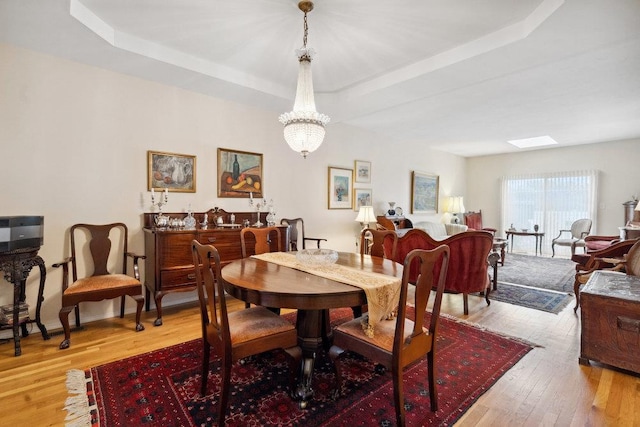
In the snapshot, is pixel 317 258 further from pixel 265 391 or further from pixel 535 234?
pixel 535 234

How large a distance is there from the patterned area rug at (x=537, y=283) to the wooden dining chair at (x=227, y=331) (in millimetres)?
3255

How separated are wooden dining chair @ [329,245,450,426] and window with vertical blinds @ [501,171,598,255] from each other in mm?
7678

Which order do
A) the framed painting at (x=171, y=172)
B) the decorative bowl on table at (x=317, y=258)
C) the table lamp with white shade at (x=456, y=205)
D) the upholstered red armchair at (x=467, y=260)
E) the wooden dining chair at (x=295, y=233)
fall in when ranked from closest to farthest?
the decorative bowl on table at (x=317, y=258)
the upholstered red armchair at (x=467, y=260)
the framed painting at (x=171, y=172)
the wooden dining chair at (x=295, y=233)
the table lamp with white shade at (x=456, y=205)

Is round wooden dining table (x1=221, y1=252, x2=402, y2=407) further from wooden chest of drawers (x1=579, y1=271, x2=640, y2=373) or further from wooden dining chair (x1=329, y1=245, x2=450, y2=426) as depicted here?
wooden chest of drawers (x1=579, y1=271, x2=640, y2=373)

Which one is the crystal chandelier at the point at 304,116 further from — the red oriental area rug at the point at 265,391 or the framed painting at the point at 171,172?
the red oriental area rug at the point at 265,391

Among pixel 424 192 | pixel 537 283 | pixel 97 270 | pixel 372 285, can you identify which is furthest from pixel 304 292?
pixel 424 192

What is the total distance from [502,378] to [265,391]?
64.3 inches

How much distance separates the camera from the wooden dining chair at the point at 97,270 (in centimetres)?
268

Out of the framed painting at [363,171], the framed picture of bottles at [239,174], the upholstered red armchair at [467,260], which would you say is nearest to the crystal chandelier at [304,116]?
the framed picture of bottles at [239,174]

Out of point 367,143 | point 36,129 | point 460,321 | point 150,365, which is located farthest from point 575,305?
point 36,129

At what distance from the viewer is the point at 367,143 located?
6.01 meters

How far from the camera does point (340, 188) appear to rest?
5.50 m

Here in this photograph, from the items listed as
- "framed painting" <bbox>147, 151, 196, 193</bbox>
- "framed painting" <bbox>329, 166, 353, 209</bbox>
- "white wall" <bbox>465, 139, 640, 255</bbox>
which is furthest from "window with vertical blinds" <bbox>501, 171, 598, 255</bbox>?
"framed painting" <bbox>147, 151, 196, 193</bbox>

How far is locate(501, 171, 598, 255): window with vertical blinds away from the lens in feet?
23.7
